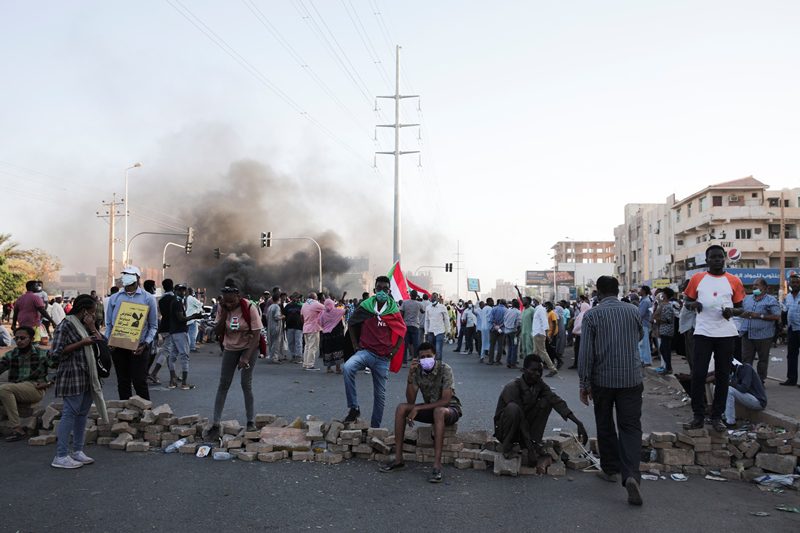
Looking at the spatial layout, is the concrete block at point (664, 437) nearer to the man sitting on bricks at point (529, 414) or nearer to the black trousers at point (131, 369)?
the man sitting on bricks at point (529, 414)

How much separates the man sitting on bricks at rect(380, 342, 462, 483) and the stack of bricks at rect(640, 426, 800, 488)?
1853mm

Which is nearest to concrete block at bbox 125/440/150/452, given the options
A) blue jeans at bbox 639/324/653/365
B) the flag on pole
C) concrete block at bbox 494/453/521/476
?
concrete block at bbox 494/453/521/476

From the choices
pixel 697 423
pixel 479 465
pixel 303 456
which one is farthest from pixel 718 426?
pixel 303 456

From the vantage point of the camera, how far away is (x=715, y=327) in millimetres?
6238

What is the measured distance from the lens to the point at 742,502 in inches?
193

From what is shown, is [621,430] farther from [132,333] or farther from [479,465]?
[132,333]

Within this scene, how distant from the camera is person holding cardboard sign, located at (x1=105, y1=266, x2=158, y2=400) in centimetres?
741

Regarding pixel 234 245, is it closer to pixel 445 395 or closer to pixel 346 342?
pixel 346 342

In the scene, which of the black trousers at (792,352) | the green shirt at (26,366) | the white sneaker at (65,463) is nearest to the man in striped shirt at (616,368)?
the white sneaker at (65,463)

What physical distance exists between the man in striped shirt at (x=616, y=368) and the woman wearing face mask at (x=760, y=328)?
5.14m

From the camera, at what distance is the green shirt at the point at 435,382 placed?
6.01m

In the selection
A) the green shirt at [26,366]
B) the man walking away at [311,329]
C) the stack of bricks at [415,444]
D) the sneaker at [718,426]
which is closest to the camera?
the stack of bricks at [415,444]

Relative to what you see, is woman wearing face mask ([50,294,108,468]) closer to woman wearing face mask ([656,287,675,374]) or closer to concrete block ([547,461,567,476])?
concrete block ([547,461,567,476])

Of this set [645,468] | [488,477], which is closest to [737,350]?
[645,468]
